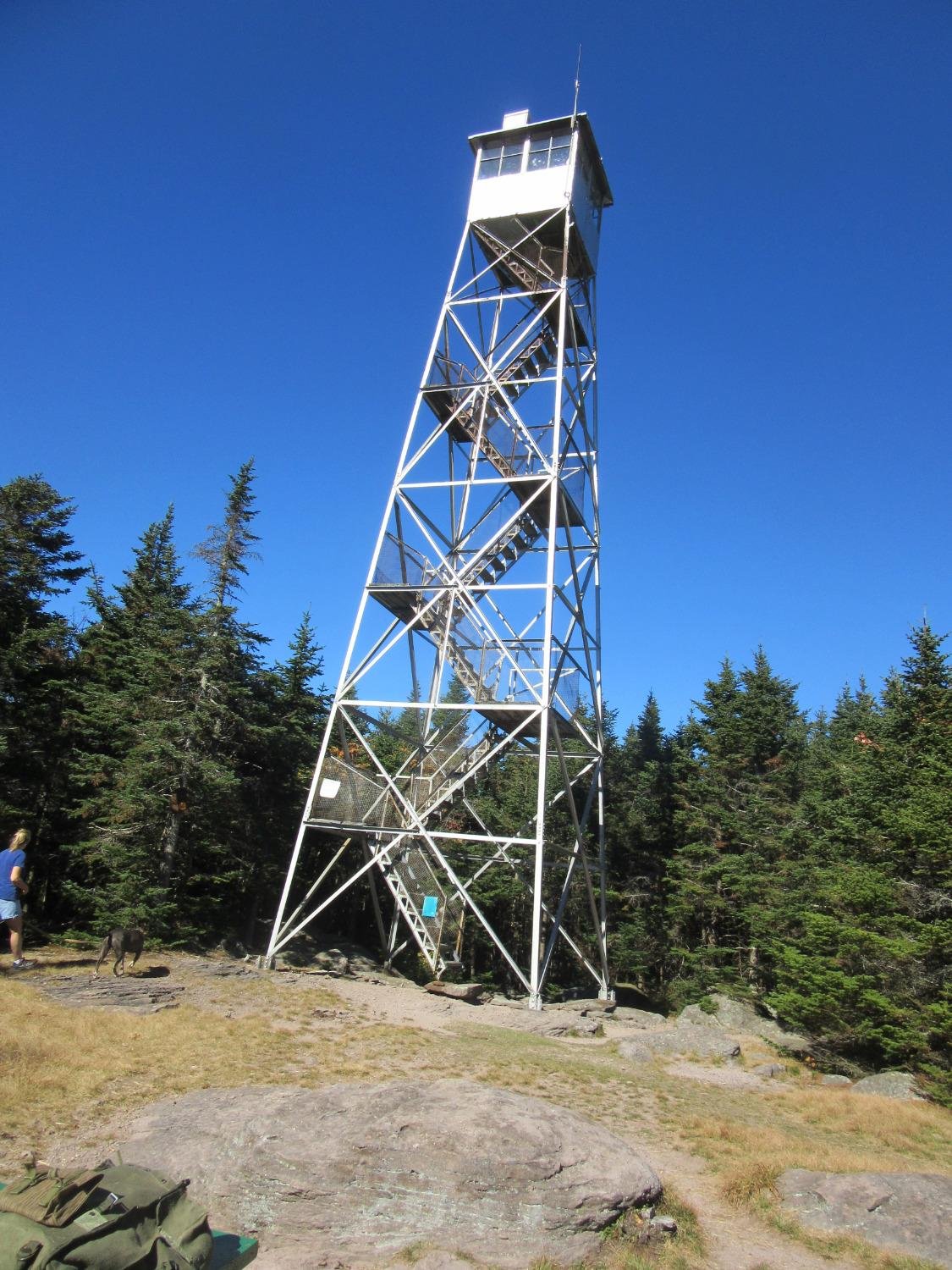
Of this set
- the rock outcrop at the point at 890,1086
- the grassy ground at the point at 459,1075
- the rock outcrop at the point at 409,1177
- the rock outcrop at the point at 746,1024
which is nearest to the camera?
the rock outcrop at the point at 409,1177

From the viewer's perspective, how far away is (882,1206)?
593 cm

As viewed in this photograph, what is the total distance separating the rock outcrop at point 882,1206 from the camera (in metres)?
5.57

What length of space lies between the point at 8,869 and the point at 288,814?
46.2ft

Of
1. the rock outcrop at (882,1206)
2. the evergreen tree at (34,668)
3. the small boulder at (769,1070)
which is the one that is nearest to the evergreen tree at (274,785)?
the evergreen tree at (34,668)

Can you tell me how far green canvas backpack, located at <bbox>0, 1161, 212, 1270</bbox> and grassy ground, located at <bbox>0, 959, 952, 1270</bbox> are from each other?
227 centimetres

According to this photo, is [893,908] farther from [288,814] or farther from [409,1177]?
[288,814]

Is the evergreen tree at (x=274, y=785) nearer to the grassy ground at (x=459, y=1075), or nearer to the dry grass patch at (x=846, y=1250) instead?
the grassy ground at (x=459, y=1075)

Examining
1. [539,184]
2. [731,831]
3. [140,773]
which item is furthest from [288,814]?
[539,184]

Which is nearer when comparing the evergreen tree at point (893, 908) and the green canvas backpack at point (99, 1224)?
the green canvas backpack at point (99, 1224)

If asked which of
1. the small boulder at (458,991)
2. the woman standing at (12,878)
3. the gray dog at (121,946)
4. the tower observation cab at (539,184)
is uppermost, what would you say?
the tower observation cab at (539,184)

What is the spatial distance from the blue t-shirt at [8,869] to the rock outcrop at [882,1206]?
1012 cm

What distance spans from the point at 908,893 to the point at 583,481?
1163 centimetres

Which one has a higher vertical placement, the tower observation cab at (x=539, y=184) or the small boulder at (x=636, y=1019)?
the tower observation cab at (x=539, y=184)

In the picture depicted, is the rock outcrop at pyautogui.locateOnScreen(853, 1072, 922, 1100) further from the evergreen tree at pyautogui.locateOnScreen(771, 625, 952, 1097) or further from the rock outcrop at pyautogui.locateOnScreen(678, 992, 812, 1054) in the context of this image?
the rock outcrop at pyautogui.locateOnScreen(678, 992, 812, 1054)
